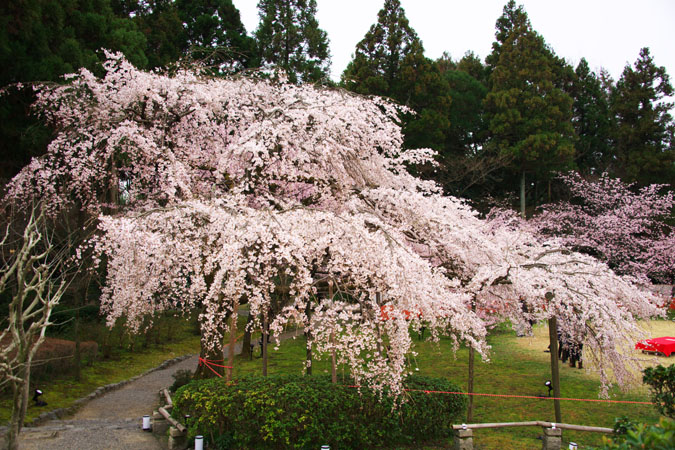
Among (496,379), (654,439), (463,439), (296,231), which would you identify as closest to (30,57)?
(296,231)

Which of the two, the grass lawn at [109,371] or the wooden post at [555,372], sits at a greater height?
the wooden post at [555,372]

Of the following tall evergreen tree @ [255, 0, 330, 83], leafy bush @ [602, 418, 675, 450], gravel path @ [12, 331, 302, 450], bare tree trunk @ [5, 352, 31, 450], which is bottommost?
gravel path @ [12, 331, 302, 450]

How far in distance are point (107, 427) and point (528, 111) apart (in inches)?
928

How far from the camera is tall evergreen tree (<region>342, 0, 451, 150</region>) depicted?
74.4 ft

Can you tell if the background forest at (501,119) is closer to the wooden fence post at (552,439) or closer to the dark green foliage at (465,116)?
the dark green foliage at (465,116)

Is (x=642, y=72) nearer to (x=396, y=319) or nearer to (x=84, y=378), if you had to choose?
(x=396, y=319)

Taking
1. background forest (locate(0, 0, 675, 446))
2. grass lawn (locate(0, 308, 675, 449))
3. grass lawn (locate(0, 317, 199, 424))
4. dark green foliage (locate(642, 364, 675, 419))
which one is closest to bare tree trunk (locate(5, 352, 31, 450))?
grass lawn (locate(0, 317, 199, 424))

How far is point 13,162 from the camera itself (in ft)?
40.3

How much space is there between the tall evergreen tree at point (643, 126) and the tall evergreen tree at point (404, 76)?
1109 centimetres

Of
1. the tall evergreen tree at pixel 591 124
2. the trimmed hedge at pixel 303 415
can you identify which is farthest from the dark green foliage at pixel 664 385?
the tall evergreen tree at pixel 591 124

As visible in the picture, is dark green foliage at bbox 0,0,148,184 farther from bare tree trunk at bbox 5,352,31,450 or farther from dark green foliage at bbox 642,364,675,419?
dark green foliage at bbox 642,364,675,419

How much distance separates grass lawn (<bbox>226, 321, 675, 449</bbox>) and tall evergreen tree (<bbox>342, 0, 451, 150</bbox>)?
35.1 ft

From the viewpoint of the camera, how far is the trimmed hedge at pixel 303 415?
652cm

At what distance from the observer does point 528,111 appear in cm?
2420
